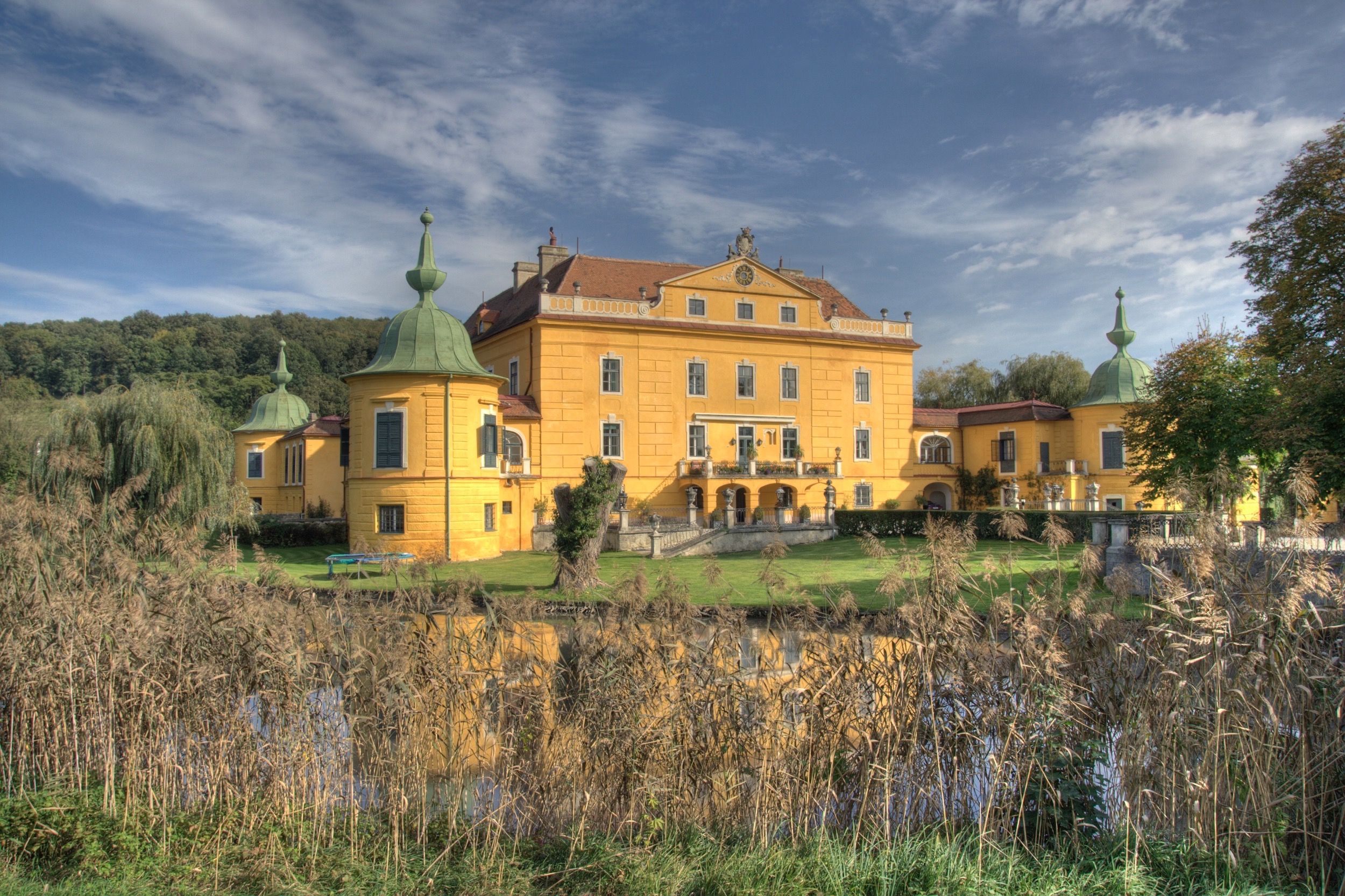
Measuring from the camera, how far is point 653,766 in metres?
5.35

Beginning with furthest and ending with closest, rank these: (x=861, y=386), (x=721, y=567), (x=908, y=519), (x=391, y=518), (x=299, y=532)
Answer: (x=861, y=386)
(x=908, y=519)
(x=299, y=532)
(x=391, y=518)
(x=721, y=567)

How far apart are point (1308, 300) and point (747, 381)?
18.0 metres

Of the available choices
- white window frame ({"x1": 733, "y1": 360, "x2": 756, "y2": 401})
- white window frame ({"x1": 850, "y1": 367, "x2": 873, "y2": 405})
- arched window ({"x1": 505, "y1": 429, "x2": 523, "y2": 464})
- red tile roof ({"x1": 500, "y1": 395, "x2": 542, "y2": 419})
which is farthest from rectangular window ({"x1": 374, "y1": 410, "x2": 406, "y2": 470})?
white window frame ({"x1": 850, "y1": 367, "x2": 873, "y2": 405})

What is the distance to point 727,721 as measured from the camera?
18.1ft

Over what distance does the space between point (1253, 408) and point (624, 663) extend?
71.7 ft

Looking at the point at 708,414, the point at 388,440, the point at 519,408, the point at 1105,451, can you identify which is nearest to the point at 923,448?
the point at 1105,451

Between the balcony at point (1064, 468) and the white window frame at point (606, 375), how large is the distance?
54.7 feet

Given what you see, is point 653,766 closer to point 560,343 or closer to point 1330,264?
point 1330,264

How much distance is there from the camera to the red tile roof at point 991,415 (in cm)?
3281

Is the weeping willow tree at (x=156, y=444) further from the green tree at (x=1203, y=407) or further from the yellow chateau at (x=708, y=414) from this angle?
the green tree at (x=1203, y=407)

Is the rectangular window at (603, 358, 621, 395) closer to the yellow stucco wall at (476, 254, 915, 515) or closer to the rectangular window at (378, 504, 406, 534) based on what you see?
the yellow stucco wall at (476, 254, 915, 515)

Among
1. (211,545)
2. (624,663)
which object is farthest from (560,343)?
(624,663)

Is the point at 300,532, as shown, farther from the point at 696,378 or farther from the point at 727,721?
the point at 727,721

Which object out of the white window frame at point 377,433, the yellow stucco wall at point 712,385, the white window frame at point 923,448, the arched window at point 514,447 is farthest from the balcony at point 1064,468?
the white window frame at point 377,433
